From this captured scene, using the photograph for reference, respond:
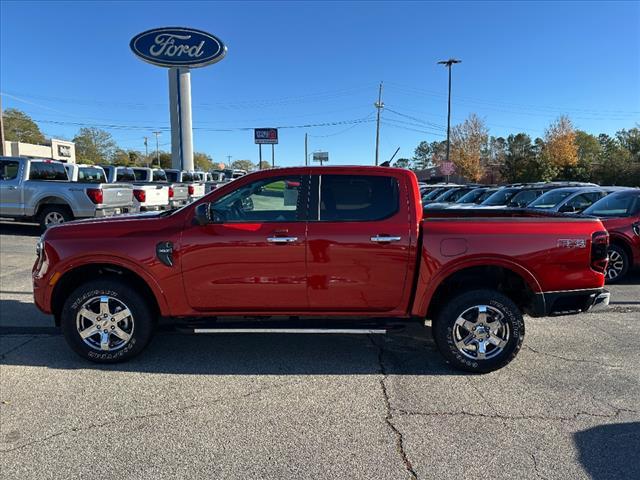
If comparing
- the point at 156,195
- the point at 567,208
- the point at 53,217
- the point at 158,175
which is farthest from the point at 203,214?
the point at 158,175

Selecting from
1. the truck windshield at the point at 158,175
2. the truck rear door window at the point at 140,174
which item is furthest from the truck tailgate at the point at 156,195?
the truck windshield at the point at 158,175

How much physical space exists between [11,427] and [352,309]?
2726mm

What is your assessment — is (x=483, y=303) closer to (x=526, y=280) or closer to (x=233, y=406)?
(x=526, y=280)

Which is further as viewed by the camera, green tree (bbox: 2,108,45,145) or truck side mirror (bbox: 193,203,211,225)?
green tree (bbox: 2,108,45,145)

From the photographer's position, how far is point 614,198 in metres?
8.14

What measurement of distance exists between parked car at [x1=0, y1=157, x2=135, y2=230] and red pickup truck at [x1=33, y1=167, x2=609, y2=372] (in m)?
8.16

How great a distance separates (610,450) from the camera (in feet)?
9.75

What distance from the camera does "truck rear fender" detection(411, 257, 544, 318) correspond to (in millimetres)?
4066

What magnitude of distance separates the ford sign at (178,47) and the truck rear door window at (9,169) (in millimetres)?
22407

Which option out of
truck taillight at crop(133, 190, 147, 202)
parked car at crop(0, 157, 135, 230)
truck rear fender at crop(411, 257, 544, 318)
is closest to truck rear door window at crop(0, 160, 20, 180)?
parked car at crop(0, 157, 135, 230)

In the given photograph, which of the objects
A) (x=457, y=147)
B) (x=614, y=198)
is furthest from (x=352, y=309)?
(x=457, y=147)

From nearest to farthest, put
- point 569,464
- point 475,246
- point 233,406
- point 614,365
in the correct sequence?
point 569,464
point 233,406
point 475,246
point 614,365

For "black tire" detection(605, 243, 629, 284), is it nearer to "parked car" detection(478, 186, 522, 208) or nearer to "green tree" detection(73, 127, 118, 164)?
"parked car" detection(478, 186, 522, 208)

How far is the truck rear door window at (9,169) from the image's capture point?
39.5ft
